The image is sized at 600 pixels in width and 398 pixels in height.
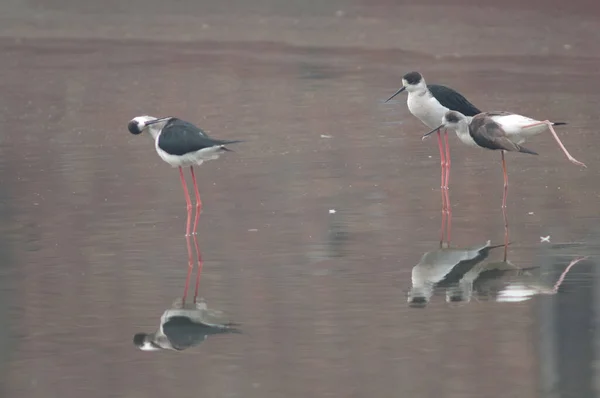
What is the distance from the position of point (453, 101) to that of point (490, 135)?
173 centimetres

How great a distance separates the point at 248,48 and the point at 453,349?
18338 mm

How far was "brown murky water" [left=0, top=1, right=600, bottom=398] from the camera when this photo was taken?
24.8 feet

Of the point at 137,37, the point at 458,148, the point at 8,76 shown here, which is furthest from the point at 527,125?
the point at 137,37

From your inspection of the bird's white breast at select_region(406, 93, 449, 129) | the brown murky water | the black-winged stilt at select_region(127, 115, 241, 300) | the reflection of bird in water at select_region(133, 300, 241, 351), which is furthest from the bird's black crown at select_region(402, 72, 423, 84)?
the reflection of bird in water at select_region(133, 300, 241, 351)

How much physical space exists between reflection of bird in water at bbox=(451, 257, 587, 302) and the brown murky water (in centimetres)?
12

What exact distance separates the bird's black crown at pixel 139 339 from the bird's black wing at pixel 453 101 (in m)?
6.09

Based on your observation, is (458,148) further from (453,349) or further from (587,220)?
(453,349)

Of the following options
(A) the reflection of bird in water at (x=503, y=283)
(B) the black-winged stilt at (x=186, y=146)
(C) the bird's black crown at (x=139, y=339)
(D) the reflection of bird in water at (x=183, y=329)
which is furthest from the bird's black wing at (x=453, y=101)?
(C) the bird's black crown at (x=139, y=339)

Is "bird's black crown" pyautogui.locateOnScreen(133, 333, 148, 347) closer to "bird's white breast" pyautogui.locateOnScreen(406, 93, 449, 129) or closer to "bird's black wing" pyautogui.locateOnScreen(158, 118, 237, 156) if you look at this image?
"bird's black wing" pyautogui.locateOnScreen(158, 118, 237, 156)

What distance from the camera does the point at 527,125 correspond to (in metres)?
12.0

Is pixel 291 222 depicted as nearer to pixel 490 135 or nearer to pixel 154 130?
pixel 154 130

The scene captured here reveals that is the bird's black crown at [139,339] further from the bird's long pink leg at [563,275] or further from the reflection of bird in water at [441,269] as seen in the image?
the bird's long pink leg at [563,275]

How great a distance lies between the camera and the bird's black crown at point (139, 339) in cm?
803

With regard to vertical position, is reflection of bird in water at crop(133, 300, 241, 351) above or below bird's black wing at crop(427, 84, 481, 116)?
below
